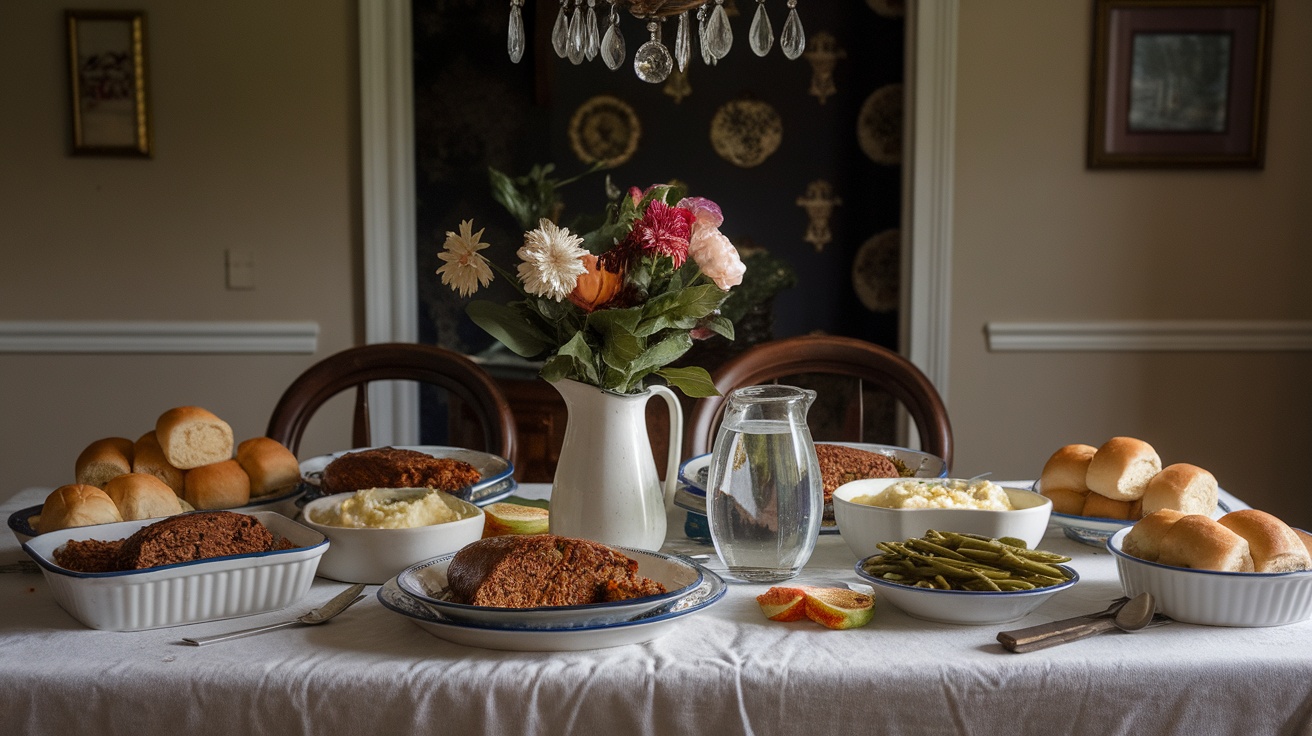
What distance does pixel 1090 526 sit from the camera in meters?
1.27

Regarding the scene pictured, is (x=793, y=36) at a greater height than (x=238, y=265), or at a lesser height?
greater

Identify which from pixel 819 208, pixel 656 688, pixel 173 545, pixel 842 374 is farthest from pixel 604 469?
pixel 819 208

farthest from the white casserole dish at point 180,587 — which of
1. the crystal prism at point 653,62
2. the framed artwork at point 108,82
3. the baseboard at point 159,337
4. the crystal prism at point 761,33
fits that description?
the framed artwork at point 108,82

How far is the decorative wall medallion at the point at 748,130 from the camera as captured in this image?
3.45 m

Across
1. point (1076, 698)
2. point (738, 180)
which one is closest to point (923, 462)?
point (1076, 698)

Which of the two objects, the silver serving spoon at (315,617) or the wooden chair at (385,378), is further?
the wooden chair at (385,378)

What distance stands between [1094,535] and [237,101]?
8.37 ft

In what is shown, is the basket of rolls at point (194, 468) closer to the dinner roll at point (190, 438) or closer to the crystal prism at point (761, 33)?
the dinner roll at point (190, 438)

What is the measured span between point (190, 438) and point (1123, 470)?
1.12 metres

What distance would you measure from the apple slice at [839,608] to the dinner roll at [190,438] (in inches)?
29.7

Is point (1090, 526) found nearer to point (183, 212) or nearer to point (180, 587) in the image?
point (180, 587)

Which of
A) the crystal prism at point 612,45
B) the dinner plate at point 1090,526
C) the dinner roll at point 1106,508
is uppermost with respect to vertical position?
the crystal prism at point 612,45

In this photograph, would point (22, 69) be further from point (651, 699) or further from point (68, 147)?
point (651, 699)

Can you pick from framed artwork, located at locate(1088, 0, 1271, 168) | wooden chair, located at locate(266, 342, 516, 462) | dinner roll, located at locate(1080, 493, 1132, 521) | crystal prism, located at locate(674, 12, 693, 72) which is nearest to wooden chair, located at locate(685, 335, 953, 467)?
wooden chair, located at locate(266, 342, 516, 462)
